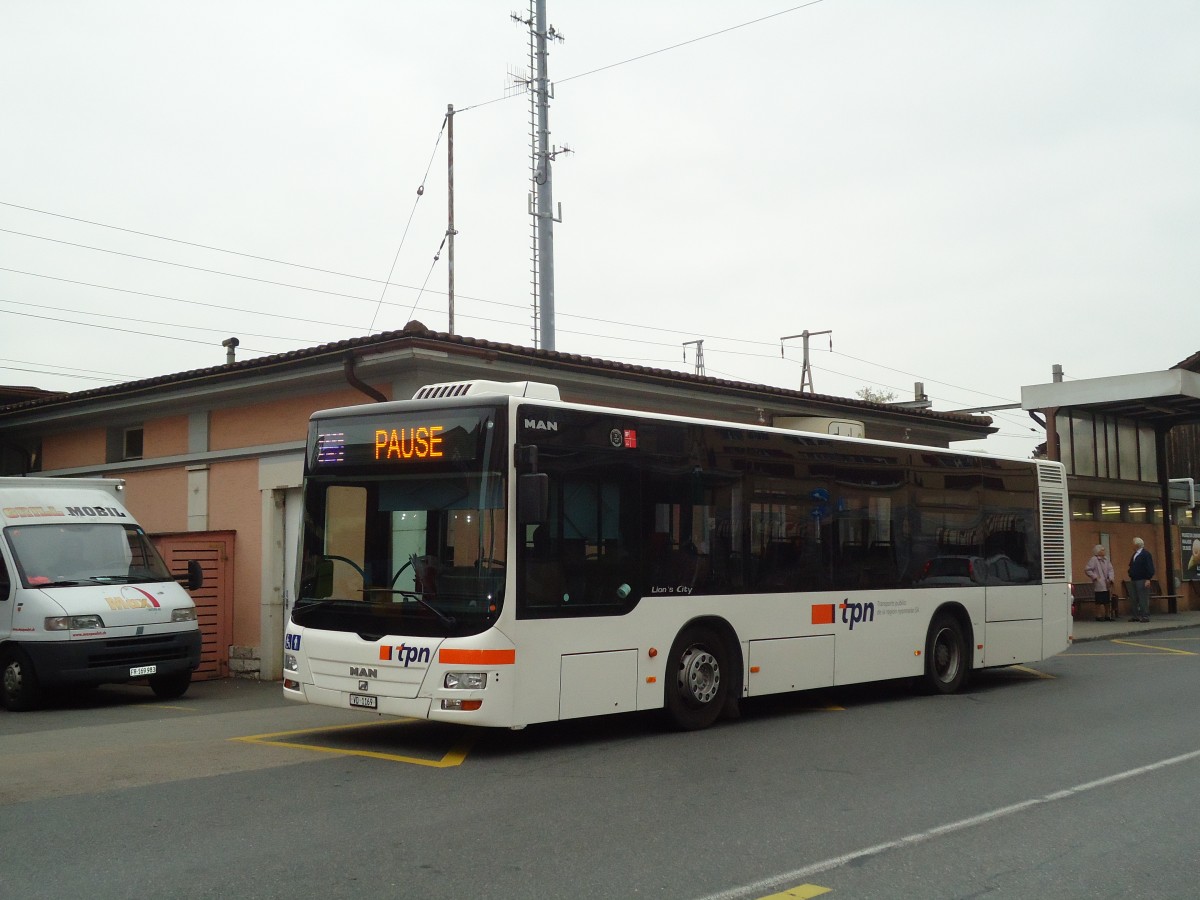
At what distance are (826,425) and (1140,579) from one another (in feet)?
Result: 47.7

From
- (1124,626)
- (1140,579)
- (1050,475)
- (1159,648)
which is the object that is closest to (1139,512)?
(1140,579)

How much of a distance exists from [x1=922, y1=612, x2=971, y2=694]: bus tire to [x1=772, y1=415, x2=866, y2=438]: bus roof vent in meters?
2.45

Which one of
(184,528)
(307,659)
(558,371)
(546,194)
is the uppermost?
(546,194)

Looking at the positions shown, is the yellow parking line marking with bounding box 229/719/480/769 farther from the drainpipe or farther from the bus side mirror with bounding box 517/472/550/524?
the drainpipe

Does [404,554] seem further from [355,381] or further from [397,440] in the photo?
[355,381]

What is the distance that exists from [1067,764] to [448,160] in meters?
25.6

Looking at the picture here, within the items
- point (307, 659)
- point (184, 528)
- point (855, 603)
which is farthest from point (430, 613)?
point (184, 528)

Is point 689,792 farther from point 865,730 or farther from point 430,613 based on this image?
point 865,730

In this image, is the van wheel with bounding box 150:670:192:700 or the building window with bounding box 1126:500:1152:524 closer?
the van wheel with bounding box 150:670:192:700

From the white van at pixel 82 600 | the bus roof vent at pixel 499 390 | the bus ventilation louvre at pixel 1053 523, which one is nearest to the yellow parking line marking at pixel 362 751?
the bus roof vent at pixel 499 390

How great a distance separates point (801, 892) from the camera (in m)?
5.62

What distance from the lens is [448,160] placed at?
31500 mm

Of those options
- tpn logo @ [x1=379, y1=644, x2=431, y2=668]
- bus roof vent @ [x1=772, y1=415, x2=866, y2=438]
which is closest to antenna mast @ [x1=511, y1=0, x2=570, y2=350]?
bus roof vent @ [x1=772, y1=415, x2=866, y2=438]

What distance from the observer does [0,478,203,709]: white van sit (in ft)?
44.4
